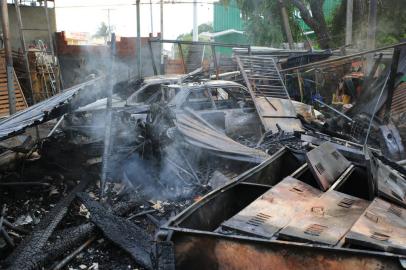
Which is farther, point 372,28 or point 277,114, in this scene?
point 372,28

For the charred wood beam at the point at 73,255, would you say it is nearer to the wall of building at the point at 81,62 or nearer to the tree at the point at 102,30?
the wall of building at the point at 81,62

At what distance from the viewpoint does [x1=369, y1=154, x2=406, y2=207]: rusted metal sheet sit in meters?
3.58

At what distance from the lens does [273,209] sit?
323 cm

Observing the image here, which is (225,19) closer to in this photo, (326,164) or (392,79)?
(392,79)

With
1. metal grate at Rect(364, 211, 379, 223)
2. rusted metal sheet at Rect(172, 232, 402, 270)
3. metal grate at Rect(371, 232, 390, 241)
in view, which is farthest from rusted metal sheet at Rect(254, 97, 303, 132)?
rusted metal sheet at Rect(172, 232, 402, 270)

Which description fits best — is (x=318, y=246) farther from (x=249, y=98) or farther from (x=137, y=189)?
(x=249, y=98)

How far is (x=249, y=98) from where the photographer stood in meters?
9.10

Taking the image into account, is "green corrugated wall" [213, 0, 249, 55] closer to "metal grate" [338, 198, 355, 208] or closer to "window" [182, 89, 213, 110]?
"window" [182, 89, 213, 110]

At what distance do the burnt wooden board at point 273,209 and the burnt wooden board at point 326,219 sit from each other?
0.27 feet

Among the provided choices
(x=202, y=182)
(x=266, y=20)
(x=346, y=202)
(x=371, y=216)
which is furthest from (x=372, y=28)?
(x=266, y=20)

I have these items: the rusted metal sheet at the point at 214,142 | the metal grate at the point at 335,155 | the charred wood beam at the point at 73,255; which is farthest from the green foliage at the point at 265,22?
the charred wood beam at the point at 73,255

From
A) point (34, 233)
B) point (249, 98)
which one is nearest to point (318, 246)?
point (34, 233)

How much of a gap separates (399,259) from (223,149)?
4.05m

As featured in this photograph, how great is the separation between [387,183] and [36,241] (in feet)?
12.3
